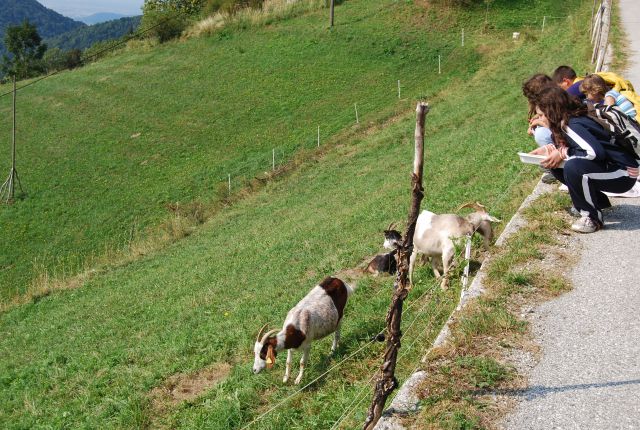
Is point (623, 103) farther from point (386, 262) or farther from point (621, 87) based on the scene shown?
point (386, 262)

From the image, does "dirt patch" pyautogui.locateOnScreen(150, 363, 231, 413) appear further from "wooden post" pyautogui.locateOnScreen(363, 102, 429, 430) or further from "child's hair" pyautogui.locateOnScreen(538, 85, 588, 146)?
"child's hair" pyautogui.locateOnScreen(538, 85, 588, 146)

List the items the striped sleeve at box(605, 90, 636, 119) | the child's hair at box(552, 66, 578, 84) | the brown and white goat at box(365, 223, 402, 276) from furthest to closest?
the child's hair at box(552, 66, 578, 84), the brown and white goat at box(365, 223, 402, 276), the striped sleeve at box(605, 90, 636, 119)

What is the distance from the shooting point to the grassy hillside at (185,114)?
23.5 metres

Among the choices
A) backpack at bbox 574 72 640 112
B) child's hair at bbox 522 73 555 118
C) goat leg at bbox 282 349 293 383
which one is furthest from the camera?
backpack at bbox 574 72 640 112

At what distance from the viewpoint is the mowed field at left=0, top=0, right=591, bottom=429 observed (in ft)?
25.4

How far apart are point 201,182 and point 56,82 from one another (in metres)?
23.8

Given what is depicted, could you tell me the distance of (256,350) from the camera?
6.91 metres

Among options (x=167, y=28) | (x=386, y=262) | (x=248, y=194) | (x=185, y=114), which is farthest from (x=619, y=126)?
(x=167, y=28)

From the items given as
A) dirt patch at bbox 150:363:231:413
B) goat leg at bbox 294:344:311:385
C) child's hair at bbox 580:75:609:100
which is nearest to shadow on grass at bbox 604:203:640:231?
child's hair at bbox 580:75:609:100

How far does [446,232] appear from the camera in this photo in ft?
25.2

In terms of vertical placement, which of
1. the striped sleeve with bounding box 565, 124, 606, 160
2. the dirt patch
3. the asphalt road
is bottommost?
the dirt patch

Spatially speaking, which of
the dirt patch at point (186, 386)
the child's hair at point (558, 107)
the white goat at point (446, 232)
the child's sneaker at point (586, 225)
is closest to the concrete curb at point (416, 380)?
the white goat at point (446, 232)

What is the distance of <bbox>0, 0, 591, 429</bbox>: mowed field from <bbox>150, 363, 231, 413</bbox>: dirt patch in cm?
6

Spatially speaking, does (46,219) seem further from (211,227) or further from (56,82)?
(56,82)
